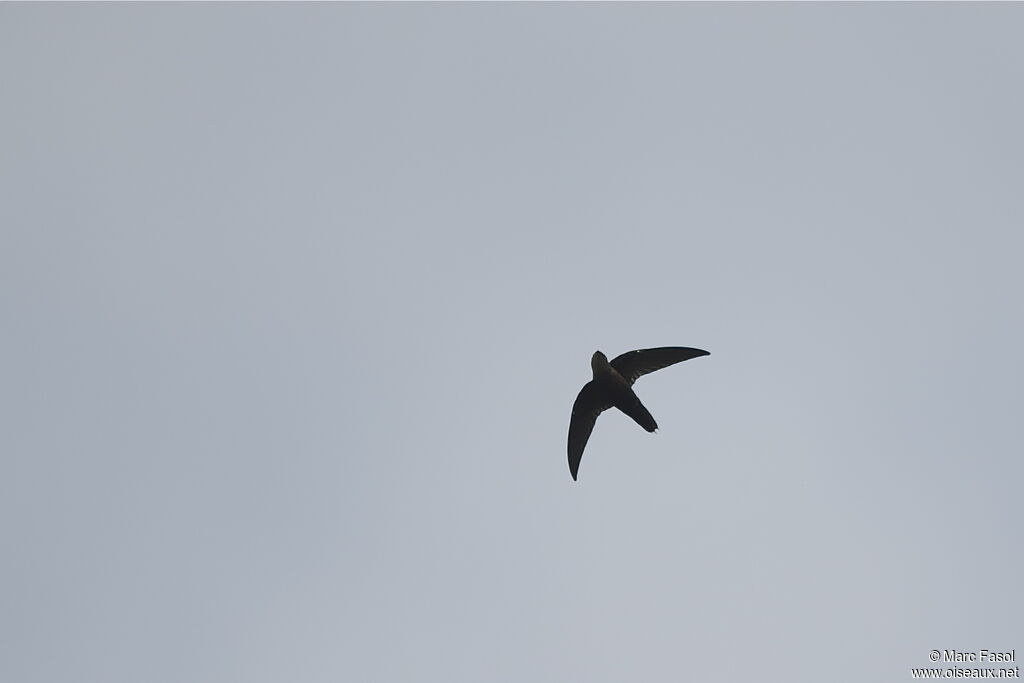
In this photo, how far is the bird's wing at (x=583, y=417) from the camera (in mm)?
24516

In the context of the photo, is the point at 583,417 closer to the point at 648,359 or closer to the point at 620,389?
the point at 620,389

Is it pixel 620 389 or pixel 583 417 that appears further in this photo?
pixel 583 417

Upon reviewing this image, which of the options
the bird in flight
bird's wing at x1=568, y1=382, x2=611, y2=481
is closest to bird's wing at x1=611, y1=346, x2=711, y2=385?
the bird in flight

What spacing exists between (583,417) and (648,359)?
2023mm

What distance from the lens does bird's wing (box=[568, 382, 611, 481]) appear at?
965 inches

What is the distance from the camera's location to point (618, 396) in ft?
79.9

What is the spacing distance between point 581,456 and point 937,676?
9.80 m

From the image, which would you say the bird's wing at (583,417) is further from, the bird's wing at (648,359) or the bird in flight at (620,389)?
the bird's wing at (648,359)

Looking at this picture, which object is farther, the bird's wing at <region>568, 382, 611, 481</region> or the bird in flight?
the bird's wing at <region>568, 382, 611, 481</region>

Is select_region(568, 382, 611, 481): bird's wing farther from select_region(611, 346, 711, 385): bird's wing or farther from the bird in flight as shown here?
select_region(611, 346, 711, 385): bird's wing

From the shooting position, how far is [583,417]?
82.2 feet

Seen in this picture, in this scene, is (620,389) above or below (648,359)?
below

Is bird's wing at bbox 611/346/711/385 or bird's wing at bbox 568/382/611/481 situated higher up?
bird's wing at bbox 611/346/711/385

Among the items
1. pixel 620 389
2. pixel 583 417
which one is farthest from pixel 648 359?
pixel 583 417
